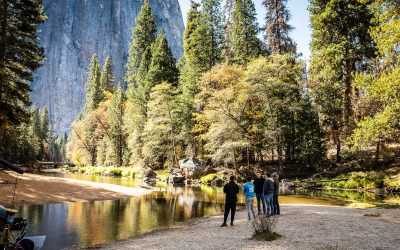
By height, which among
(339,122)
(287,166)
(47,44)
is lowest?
(287,166)

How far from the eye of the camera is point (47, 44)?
490 feet

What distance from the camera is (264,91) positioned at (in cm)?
3434

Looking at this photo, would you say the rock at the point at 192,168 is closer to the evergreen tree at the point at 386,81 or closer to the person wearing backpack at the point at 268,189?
the evergreen tree at the point at 386,81

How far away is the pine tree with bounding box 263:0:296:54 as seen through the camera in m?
A: 41.7

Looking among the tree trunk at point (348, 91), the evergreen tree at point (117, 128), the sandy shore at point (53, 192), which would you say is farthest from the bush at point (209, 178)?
the evergreen tree at point (117, 128)

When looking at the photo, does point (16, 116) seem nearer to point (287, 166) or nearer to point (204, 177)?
point (204, 177)

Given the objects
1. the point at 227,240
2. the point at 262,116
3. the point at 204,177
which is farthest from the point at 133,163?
the point at 227,240

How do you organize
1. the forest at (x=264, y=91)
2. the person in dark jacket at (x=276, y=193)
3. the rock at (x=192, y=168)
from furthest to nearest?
the rock at (x=192, y=168)
the forest at (x=264, y=91)
the person in dark jacket at (x=276, y=193)

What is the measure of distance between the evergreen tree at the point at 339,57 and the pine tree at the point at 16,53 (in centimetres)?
2690

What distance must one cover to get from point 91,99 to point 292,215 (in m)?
69.7

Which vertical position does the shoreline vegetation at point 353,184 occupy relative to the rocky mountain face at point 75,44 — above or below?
below

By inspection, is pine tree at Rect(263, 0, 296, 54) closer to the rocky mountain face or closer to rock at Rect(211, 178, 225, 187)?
rock at Rect(211, 178, 225, 187)

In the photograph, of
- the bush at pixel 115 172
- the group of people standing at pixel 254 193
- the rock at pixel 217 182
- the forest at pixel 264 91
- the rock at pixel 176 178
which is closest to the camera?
the group of people standing at pixel 254 193

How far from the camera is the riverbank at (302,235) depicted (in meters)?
8.70
